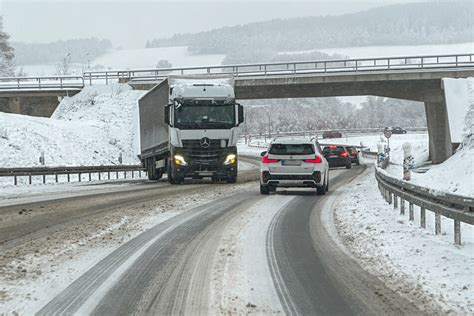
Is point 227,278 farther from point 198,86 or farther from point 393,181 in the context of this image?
point 198,86

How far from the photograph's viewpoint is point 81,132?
4122 cm

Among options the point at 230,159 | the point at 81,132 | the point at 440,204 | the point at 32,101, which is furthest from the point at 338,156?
the point at 440,204

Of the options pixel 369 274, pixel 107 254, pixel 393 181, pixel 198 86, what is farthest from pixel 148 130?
pixel 369 274

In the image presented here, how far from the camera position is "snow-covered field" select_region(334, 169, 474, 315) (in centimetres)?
599

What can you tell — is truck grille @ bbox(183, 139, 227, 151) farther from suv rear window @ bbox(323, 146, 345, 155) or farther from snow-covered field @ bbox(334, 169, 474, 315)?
suv rear window @ bbox(323, 146, 345, 155)

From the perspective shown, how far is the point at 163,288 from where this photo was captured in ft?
20.5

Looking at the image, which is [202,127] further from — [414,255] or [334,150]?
[334,150]

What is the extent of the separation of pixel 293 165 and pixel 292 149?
0.52 meters

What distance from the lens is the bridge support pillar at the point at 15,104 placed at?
5258 centimetres

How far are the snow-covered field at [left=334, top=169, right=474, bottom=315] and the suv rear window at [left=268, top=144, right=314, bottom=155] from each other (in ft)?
15.3

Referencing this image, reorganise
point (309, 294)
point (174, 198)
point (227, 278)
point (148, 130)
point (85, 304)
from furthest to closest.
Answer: point (148, 130), point (174, 198), point (227, 278), point (309, 294), point (85, 304)

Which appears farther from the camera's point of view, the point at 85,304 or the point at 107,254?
the point at 107,254

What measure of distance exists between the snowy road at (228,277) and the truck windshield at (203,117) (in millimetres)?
12077

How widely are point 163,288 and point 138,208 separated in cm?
822
